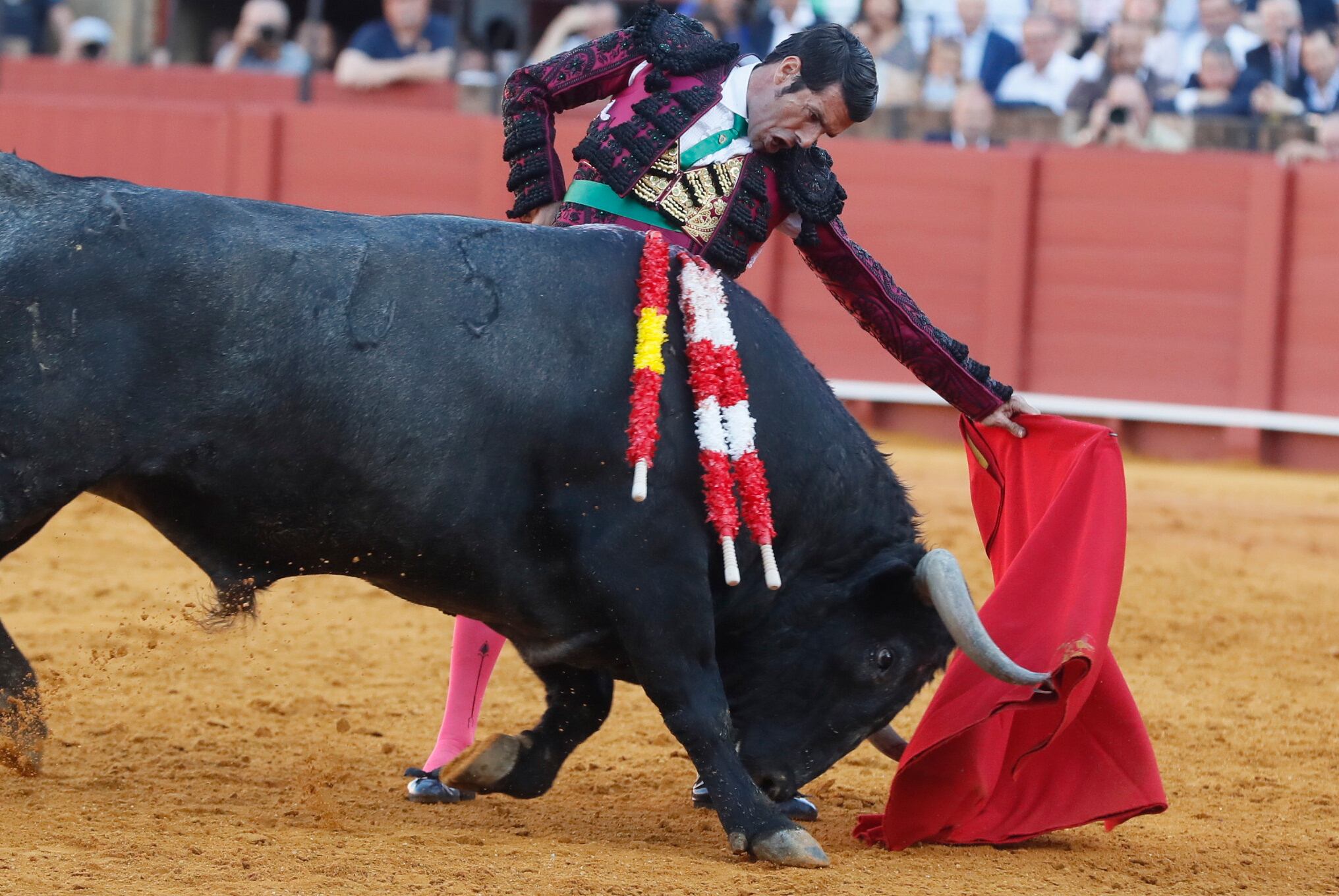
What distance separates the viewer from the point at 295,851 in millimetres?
2814

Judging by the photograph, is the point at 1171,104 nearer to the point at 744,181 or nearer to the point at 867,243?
the point at 867,243

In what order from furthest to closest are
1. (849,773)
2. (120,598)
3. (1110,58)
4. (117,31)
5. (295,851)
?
(117,31), (1110,58), (120,598), (849,773), (295,851)

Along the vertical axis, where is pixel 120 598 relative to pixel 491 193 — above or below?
below

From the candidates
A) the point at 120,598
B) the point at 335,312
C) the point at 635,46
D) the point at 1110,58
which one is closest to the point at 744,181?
the point at 635,46

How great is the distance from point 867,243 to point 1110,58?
1607mm

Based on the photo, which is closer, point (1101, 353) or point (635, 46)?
point (635, 46)

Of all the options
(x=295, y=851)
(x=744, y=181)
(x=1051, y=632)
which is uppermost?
(x=744, y=181)

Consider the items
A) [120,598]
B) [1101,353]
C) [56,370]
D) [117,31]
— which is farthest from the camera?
[117,31]

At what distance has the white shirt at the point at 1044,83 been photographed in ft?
27.7

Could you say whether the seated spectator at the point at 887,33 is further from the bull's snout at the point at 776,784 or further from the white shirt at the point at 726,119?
the bull's snout at the point at 776,784

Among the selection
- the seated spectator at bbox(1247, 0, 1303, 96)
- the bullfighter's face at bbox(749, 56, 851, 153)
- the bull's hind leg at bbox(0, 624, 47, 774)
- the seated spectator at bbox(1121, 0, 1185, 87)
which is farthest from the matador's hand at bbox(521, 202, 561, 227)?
the seated spectator at bbox(1247, 0, 1303, 96)

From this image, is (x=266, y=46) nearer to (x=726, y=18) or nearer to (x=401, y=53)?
(x=401, y=53)

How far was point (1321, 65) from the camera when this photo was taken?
800cm

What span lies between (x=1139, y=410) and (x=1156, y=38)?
6.16 feet
